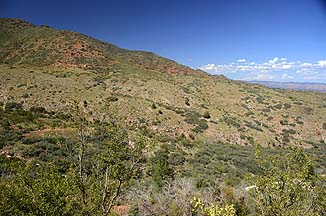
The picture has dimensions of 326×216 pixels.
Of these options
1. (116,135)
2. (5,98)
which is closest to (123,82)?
(5,98)

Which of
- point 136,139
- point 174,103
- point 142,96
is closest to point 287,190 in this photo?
point 136,139

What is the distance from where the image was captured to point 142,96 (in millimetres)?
51406

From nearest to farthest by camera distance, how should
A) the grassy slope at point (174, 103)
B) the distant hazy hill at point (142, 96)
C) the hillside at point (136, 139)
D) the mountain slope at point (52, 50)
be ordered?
the hillside at point (136, 139) < the grassy slope at point (174, 103) < the distant hazy hill at point (142, 96) < the mountain slope at point (52, 50)

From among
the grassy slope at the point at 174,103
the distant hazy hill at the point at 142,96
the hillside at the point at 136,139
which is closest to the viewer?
the hillside at the point at 136,139

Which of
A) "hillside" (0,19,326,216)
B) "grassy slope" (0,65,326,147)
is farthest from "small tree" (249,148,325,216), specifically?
"grassy slope" (0,65,326,147)

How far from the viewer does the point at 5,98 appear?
3934 centimetres

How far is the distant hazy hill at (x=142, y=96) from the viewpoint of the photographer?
4144 centimetres

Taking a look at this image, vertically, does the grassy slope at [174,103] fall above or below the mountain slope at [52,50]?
below

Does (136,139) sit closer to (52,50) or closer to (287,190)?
(287,190)

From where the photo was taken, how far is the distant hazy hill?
41.4 metres

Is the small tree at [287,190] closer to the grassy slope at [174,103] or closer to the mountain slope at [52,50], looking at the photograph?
the grassy slope at [174,103]

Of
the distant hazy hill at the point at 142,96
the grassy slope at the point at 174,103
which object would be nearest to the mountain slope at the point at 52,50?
the distant hazy hill at the point at 142,96

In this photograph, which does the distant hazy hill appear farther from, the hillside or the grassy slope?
the hillside

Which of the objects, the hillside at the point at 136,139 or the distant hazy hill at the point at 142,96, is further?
the distant hazy hill at the point at 142,96
